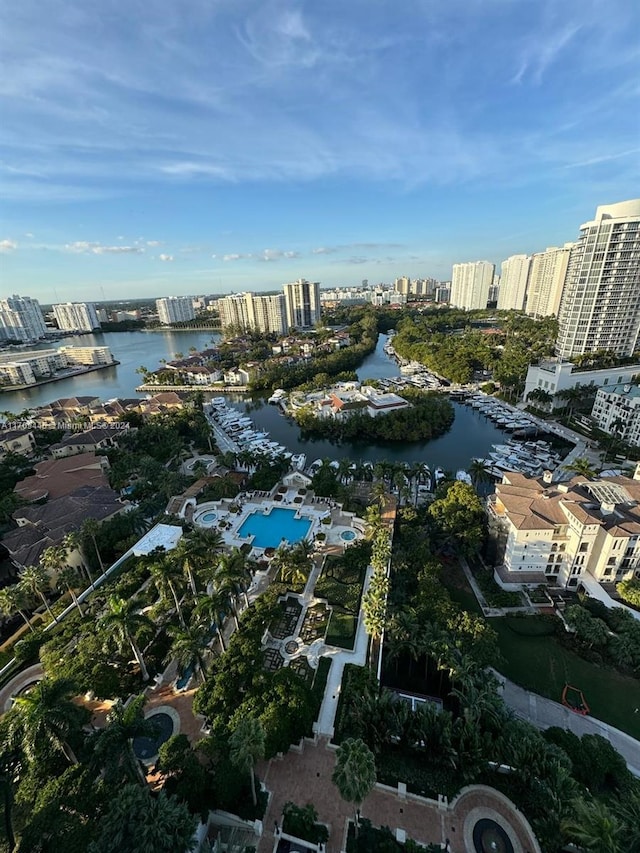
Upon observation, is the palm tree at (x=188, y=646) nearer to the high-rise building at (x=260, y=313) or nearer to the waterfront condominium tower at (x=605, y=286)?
the waterfront condominium tower at (x=605, y=286)

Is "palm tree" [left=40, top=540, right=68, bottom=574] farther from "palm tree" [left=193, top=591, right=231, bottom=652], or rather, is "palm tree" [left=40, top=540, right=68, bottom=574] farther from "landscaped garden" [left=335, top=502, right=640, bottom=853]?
"landscaped garden" [left=335, top=502, right=640, bottom=853]

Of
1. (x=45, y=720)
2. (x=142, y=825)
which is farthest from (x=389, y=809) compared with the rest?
(x=45, y=720)

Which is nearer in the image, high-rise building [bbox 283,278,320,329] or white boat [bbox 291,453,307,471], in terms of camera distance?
white boat [bbox 291,453,307,471]

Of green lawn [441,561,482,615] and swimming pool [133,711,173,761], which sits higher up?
swimming pool [133,711,173,761]

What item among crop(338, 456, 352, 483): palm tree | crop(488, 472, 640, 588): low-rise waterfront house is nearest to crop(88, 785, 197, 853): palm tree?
crop(488, 472, 640, 588): low-rise waterfront house

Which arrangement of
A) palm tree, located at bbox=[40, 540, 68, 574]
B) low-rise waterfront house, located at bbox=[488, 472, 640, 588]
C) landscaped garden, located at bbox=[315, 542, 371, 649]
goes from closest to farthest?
landscaped garden, located at bbox=[315, 542, 371, 649] → palm tree, located at bbox=[40, 540, 68, 574] → low-rise waterfront house, located at bbox=[488, 472, 640, 588]

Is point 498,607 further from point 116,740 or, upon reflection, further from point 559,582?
point 116,740
